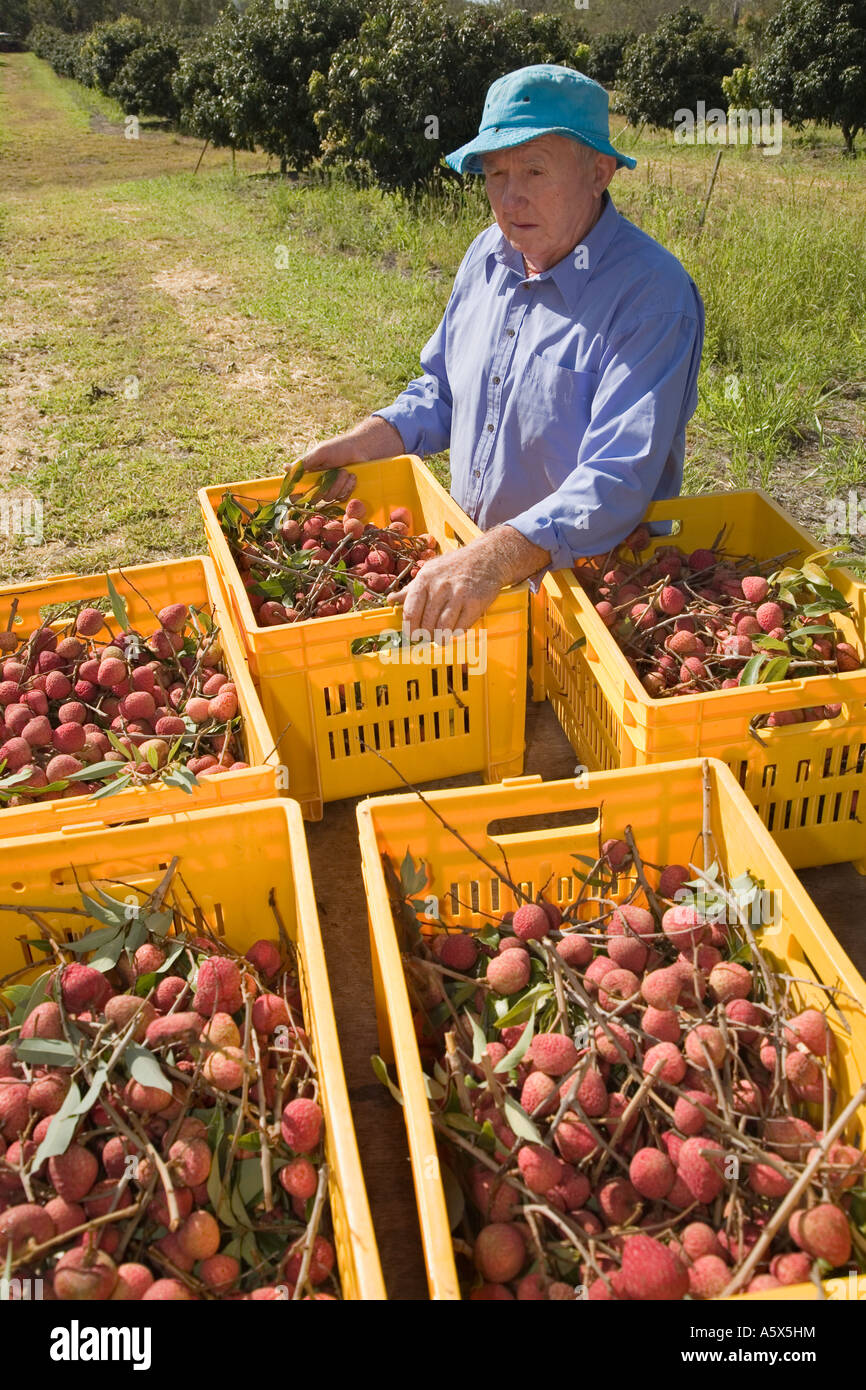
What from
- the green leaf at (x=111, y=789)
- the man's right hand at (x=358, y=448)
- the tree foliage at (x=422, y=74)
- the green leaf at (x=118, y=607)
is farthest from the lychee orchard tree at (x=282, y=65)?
the green leaf at (x=111, y=789)

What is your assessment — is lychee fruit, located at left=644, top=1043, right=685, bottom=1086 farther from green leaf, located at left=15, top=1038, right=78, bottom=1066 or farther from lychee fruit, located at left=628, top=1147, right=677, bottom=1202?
green leaf, located at left=15, top=1038, right=78, bottom=1066

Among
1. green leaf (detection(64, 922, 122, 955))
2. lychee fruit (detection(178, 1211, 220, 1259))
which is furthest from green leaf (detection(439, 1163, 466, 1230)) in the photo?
green leaf (detection(64, 922, 122, 955))

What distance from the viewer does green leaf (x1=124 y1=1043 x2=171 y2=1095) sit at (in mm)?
1051

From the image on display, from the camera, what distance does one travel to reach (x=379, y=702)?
1659 mm

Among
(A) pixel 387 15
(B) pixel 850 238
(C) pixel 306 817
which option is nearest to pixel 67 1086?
(C) pixel 306 817

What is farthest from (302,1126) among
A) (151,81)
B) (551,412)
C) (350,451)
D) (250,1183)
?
(151,81)

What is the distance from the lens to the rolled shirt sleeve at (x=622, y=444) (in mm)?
1649

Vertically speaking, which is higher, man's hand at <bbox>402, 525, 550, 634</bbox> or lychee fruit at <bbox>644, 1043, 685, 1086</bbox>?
man's hand at <bbox>402, 525, 550, 634</bbox>

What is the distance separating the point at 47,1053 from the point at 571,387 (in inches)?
54.7

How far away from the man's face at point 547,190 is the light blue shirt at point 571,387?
0.04 metres

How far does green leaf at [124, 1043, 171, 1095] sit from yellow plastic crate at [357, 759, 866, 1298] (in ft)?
0.80

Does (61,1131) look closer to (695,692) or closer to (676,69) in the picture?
(695,692)

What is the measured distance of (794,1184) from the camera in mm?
973

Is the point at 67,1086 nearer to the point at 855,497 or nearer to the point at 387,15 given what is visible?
the point at 855,497
